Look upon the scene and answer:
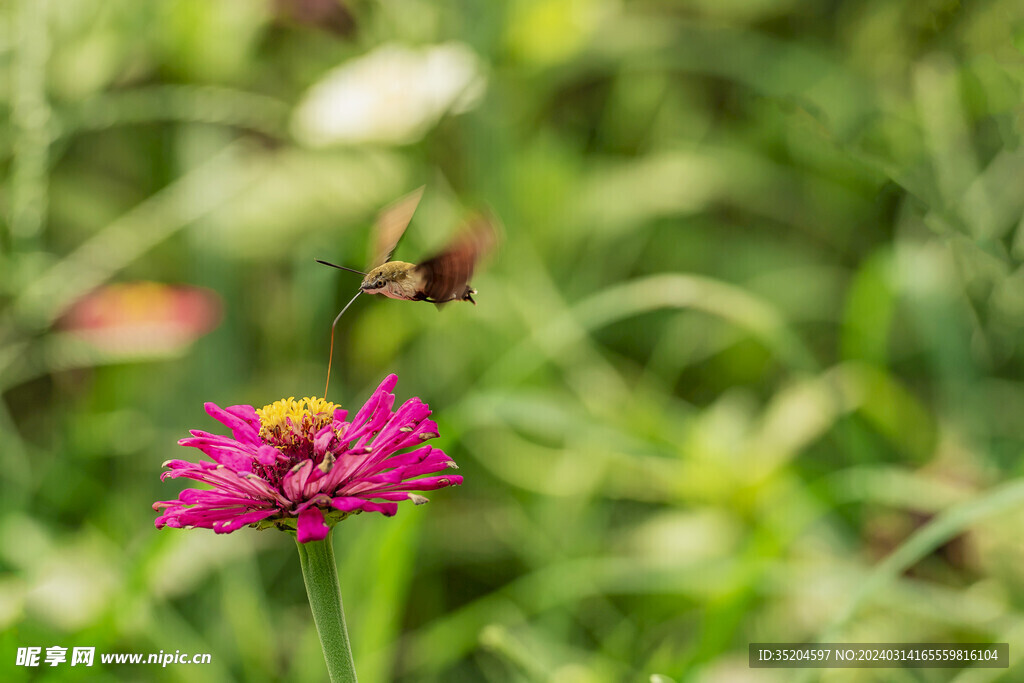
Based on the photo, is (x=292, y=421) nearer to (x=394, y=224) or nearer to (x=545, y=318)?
(x=394, y=224)

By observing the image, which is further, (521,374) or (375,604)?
(521,374)

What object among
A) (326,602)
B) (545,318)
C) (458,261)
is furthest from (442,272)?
(545,318)

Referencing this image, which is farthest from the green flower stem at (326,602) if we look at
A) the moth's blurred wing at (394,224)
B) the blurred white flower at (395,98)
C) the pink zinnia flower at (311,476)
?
the blurred white flower at (395,98)

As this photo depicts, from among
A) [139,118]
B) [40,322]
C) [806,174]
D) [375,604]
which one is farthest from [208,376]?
[806,174]

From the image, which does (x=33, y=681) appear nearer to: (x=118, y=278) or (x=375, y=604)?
(x=375, y=604)

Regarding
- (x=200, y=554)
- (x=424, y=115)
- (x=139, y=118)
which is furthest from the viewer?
(x=139, y=118)

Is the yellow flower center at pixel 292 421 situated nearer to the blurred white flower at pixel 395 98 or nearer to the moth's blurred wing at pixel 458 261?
the moth's blurred wing at pixel 458 261

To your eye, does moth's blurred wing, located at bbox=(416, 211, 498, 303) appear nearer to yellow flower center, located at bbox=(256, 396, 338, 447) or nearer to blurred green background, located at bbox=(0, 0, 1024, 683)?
yellow flower center, located at bbox=(256, 396, 338, 447)
